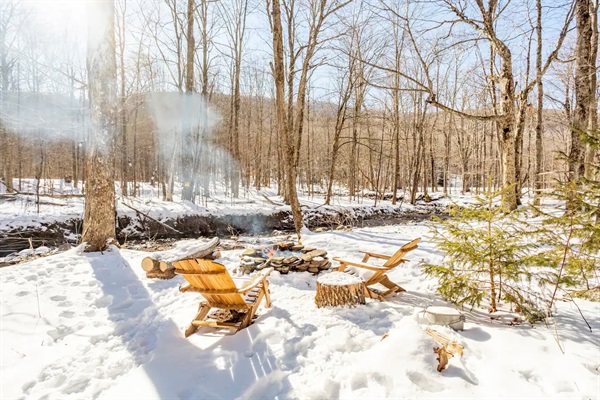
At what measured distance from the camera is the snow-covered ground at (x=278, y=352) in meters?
2.33

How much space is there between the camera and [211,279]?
3.24 m

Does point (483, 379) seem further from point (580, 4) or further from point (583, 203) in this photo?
point (580, 4)

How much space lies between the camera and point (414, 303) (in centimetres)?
409

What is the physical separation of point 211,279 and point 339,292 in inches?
61.3

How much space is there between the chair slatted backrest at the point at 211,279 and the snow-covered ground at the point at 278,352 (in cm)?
38

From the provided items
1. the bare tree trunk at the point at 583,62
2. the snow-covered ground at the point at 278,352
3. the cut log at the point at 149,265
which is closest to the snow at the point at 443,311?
the snow-covered ground at the point at 278,352

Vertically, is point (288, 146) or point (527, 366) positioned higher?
point (288, 146)

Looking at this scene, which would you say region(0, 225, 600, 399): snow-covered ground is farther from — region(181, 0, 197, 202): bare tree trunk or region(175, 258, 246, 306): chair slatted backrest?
region(181, 0, 197, 202): bare tree trunk

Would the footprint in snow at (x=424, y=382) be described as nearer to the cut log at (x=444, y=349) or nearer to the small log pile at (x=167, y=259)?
the cut log at (x=444, y=349)

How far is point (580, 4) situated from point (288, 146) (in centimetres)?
691

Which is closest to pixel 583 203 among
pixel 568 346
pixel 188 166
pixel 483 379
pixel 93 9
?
pixel 568 346

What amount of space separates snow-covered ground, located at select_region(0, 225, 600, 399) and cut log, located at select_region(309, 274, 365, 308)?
4.1 inches

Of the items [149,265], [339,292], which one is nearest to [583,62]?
[339,292]

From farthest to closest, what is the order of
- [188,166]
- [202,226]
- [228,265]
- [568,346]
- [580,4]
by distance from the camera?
[188,166], [202,226], [580,4], [228,265], [568,346]
